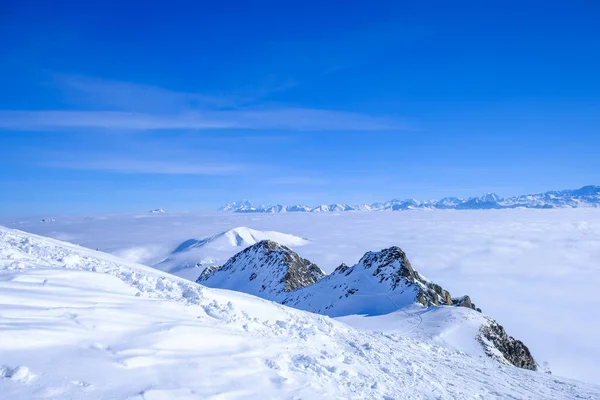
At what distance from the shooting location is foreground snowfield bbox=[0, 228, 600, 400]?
692 cm

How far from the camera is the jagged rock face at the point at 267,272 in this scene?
7775 centimetres

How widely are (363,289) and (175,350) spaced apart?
48.8 m

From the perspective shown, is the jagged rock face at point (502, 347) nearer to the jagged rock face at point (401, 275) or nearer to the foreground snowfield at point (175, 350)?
the foreground snowfield at point (175, 350)

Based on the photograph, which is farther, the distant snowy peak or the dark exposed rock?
the dark exposed rock

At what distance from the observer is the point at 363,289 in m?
54.7

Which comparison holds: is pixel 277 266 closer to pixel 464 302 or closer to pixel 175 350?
pixel 464 302

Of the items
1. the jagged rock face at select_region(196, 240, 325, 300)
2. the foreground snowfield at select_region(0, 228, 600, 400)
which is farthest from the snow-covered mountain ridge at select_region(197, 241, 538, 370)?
the foreground snowfield at select_region(0, 228, 600, 400)

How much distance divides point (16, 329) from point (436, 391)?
12464 millimetres

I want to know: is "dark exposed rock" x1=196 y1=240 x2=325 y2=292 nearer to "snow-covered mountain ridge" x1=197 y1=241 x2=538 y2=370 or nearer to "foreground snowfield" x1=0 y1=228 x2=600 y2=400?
"snow-covered mountain ridge" x1=197 y1=241 x2=538 y2=370

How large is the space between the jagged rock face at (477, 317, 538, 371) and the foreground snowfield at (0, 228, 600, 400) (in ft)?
39.2

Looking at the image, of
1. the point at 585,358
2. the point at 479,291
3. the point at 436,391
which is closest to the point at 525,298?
the point at 479,291

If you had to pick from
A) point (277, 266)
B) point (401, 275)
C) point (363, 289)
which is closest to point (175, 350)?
point (401, 275)

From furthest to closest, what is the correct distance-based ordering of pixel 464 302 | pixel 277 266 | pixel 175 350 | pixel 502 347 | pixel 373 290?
pixel 277 266 < pixel 373 290 < pixel 464 302 < pixel 502 347 < pixel 175 350

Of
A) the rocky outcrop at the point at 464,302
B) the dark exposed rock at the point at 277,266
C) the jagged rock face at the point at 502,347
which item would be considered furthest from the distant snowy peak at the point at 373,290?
the jagged rock face at the point at 502,347
